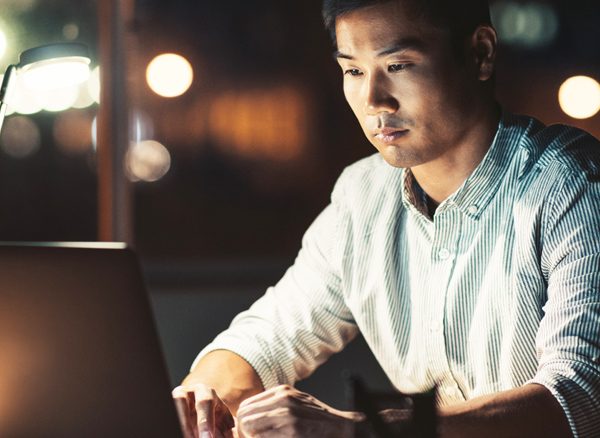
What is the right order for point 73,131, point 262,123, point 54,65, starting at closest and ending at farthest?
point 54,65, point 73,131, point 262,123

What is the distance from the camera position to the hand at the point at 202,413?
1273 mm

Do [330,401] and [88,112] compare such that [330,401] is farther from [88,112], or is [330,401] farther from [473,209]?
[88,112]

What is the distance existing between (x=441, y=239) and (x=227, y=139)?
6.16 metres

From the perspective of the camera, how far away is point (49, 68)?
1.61m

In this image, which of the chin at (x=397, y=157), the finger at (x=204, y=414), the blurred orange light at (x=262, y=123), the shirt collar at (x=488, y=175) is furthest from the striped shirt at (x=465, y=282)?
the blurred orange light at (x=262, y=123)

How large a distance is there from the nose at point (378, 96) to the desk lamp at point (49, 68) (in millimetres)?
531

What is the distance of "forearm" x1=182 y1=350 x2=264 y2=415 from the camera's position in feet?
4.99

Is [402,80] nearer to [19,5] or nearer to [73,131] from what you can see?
[19,5]

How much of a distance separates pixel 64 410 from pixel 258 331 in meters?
0.83

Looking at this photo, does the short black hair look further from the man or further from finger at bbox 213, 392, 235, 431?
finger at bbox 213, 392, 235, 431

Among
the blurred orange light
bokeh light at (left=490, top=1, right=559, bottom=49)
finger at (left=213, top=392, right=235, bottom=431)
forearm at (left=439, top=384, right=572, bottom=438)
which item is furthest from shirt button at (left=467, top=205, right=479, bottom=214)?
the blurred orange light

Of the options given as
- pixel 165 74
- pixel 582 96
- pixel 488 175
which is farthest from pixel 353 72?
pixel 165 74

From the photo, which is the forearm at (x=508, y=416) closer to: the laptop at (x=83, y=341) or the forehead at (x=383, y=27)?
the laptop at (x=83, y=341)

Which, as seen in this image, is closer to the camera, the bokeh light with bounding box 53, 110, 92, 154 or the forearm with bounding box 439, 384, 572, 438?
the forearm with bounding box 439, 384, 572, 438
